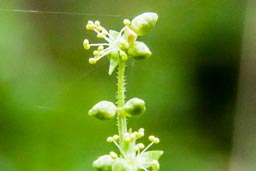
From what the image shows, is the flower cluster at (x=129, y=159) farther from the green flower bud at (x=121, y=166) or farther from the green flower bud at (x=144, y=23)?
the green flower bud at (x=144, y=23)

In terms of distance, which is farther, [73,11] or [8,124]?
[73,11]

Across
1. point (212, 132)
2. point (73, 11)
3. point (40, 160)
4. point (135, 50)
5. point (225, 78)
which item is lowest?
point (135, 50)

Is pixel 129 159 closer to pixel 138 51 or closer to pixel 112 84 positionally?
pixel 138 51

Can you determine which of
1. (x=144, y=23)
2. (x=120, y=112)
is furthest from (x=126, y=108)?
(x=144, y=23)

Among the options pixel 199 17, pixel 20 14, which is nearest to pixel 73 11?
pixel 20 14

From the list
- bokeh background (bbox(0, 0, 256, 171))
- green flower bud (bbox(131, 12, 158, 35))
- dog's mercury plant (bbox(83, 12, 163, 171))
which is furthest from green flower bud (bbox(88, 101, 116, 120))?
bokeh background (bbox(0, 0, 256, 171))

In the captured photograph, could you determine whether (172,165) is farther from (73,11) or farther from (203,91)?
(73,11)

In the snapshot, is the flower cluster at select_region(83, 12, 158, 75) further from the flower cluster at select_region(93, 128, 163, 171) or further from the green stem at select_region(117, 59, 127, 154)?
the flower cluster at select_region(93, 128, 163, 171)
